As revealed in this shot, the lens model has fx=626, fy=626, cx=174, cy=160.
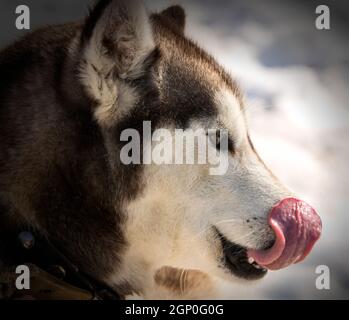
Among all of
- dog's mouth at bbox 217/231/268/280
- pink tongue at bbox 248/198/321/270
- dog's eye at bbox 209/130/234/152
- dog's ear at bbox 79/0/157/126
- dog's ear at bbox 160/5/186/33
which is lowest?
dog's mouth at bbox 217/231/268/280

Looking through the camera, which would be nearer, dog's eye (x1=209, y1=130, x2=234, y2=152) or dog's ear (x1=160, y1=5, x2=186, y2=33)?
dog's eye (x1=209, y1=130, x2=234, y2=152)

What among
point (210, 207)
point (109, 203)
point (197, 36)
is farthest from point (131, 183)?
point (197, 36)

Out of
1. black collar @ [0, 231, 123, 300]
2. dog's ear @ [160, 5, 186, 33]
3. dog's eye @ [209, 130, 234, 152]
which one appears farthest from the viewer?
dog's ear @ [160, 5, 186, 33]

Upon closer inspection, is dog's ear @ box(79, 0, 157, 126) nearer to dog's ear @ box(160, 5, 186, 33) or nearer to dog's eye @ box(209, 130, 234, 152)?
dog's eye @ box(209, 130, 234, 152)

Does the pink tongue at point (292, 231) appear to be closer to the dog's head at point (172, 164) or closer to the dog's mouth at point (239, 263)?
the dog's head at point (172, 164)

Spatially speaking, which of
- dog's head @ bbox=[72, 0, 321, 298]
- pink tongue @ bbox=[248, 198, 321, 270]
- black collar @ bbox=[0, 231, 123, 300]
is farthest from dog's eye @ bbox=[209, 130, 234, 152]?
black collar @ bbox=[0, 231, 123, 300]

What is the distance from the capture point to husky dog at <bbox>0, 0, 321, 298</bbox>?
1758mm

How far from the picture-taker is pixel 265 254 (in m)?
1.79

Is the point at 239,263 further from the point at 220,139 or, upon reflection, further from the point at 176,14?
the point at 176,14

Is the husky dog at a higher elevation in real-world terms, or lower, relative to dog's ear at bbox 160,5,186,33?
lower

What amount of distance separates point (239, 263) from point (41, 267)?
22.9 inches

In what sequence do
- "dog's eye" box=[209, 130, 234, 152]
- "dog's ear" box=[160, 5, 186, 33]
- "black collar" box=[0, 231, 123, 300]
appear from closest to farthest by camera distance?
"black collar" box=[0, 231, 123, 300], "dog's eye" box=[209, 130, 234, 152], "dog's ear" box=[160, 5, 186, 33]

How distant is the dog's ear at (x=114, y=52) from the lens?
1.74 metres
